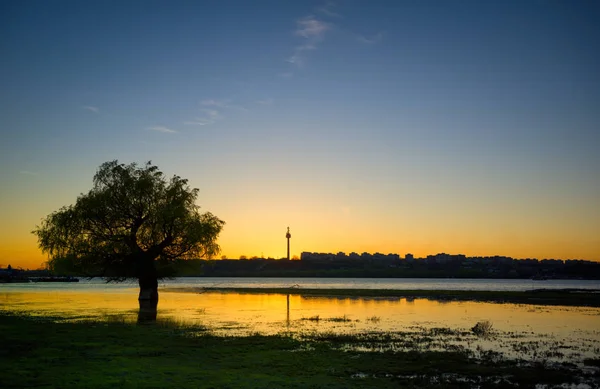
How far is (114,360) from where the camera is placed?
79.6ft

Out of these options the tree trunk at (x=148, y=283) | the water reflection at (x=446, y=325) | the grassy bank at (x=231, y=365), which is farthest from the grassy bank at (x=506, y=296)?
the grassy bank at (x=231, y=365)

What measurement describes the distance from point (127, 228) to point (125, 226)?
0.35m

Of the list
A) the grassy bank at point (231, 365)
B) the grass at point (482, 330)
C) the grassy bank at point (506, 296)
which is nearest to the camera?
the grassy bank at point (231, 365)

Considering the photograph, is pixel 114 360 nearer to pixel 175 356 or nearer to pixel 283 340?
pixel 175 356

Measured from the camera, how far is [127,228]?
65562 mm

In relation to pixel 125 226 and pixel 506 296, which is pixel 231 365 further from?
pixel 506 296

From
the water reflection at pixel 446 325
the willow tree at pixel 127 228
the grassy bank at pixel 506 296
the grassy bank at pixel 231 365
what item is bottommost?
the grassy bank at pixel 506 296

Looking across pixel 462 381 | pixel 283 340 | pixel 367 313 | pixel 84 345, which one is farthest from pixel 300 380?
pixel 367 313

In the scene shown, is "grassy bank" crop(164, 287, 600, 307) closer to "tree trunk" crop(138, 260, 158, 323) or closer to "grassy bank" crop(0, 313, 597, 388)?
"tree trunk" crop(138, 260, 158, 323)

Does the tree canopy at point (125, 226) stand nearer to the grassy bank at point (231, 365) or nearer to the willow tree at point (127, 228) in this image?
the willow tree at point (127, 228)

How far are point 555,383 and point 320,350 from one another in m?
12.0

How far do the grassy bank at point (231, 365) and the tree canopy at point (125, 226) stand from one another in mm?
32241

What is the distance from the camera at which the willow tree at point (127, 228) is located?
64.0 metres

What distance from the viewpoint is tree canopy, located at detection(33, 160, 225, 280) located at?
6400 cm
